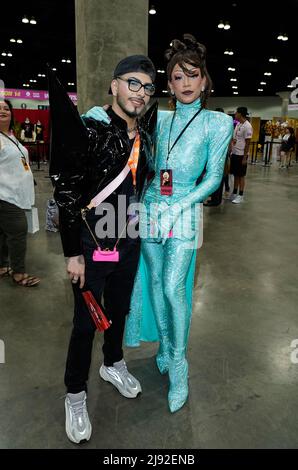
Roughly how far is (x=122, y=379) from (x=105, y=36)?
3.20 m

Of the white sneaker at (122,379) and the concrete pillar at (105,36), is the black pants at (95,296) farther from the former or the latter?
the concrete pillar at (105,36)

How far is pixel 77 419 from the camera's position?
5.27ft

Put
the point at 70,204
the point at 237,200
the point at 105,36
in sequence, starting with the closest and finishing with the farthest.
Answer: the point at 70,204
the point at 105,36
the point at 237,200

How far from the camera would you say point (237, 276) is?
11.5ft

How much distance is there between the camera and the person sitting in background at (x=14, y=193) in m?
2.83

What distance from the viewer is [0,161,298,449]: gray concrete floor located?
5.35 feet

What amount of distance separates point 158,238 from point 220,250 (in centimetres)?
265

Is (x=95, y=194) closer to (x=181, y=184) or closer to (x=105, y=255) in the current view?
(x=105, y=255)

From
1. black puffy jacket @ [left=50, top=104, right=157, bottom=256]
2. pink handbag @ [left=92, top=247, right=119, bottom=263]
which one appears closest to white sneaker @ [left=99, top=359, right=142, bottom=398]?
pink handbag @ [left=92, top=247, right=119, bottom=263]

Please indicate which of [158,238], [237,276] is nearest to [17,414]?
[158,238]

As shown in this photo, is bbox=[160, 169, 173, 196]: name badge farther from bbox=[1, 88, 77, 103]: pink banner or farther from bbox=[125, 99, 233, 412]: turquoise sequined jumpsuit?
bbox=[1, 88, 77, 103]: pink banner

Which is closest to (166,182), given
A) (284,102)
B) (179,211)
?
(179,211)

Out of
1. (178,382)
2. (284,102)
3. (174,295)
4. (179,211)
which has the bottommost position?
(178,382)

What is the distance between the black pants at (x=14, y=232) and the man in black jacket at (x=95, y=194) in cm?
158
